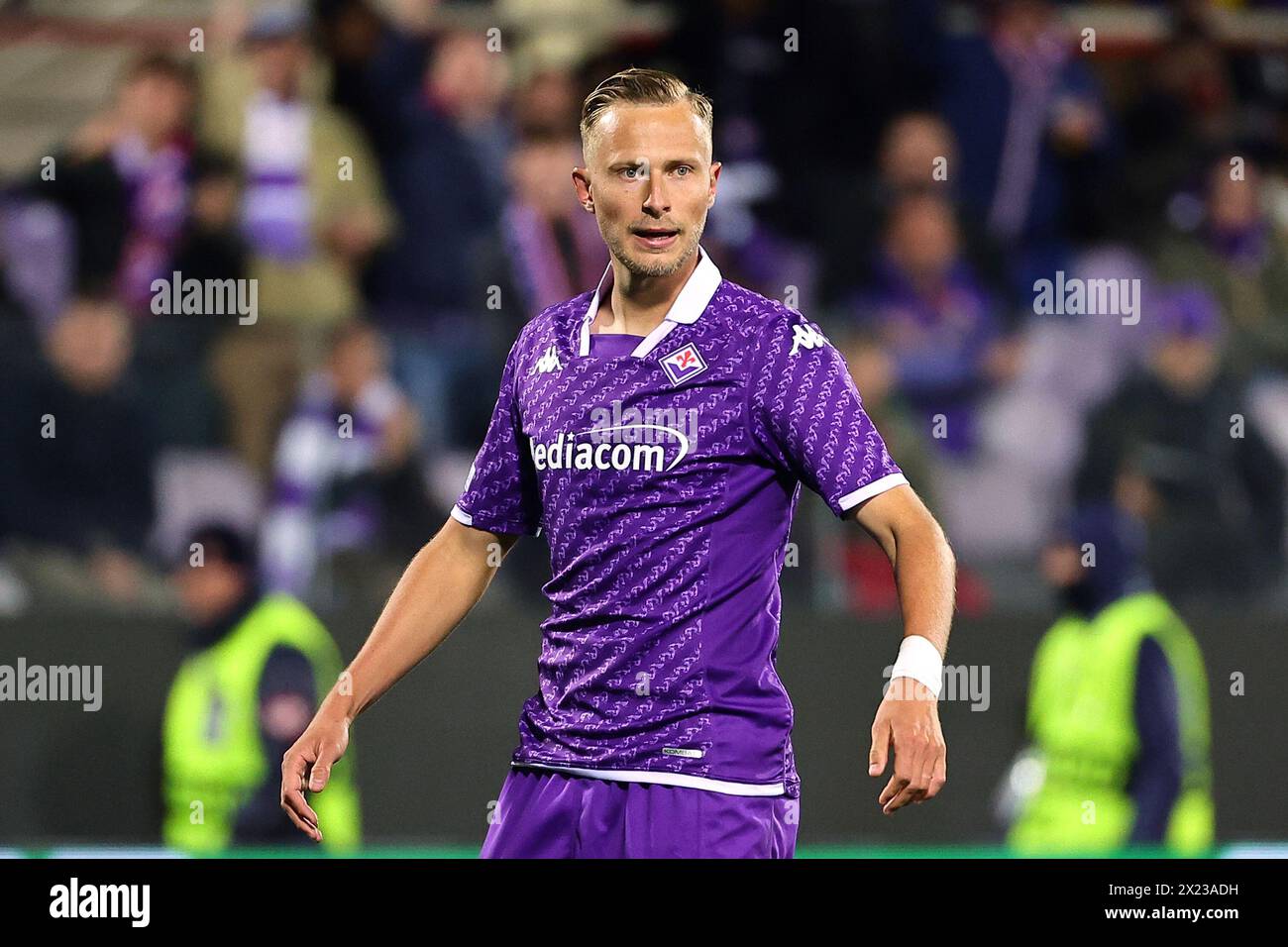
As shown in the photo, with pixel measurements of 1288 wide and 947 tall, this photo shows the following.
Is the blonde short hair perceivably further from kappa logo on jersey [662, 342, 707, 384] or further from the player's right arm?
the player's right arm

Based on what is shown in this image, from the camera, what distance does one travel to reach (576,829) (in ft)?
10.6

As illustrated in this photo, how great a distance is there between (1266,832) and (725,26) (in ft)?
11.8

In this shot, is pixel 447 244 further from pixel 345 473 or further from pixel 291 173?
pixel 345 473

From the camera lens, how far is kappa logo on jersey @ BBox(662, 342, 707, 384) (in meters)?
3.28

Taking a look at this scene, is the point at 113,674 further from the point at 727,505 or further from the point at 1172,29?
the point at 1172,29

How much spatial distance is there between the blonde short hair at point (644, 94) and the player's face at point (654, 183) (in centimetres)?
1

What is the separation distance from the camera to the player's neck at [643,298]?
339cm

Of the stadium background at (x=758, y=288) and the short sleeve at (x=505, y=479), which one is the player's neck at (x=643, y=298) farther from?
the stadium background at (x=758, y=288)

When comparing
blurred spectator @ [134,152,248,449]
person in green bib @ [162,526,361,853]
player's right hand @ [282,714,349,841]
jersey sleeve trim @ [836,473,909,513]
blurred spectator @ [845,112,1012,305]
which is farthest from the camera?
blurred spectator @ [845,112,1012,305]

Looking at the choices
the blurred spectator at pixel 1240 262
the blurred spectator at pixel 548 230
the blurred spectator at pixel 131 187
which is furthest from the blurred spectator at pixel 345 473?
the blurred spectator at pixel 1240 262

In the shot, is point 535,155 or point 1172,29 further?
point 1172,29

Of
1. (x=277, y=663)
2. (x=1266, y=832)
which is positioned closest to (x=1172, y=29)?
(x=1266, y=832)

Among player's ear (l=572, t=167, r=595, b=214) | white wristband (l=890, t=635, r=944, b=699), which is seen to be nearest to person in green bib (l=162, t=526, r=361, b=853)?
player's ear (l=572, t=167, r=595, b=214)

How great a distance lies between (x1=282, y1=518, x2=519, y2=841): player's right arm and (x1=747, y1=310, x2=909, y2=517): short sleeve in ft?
2.08
